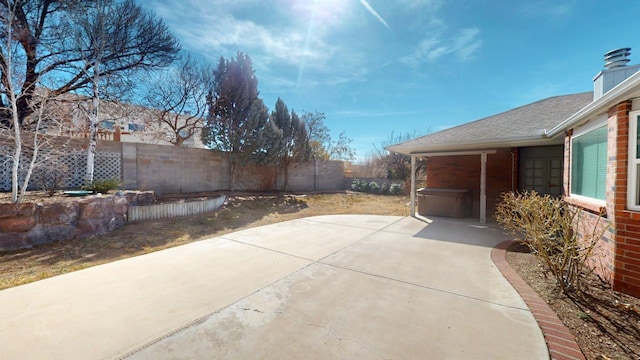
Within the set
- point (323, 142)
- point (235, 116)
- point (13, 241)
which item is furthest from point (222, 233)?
point (323, 142)

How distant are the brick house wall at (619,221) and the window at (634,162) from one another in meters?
0.04

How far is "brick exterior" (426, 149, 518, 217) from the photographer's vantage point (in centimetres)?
872

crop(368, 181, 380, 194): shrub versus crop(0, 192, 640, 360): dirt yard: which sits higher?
crop(368, 181, 380, 194): shrub

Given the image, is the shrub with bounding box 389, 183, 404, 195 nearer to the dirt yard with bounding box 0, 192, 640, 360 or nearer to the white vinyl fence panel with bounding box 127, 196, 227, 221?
the dirt yard with bounding box 0, 192, 640, 360

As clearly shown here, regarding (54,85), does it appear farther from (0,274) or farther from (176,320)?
(176,320)

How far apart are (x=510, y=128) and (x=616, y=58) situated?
2.26 meters

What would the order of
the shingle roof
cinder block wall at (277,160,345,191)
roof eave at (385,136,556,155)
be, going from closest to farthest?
roof eave at (385,136,556,155) < the shingle roof < cinder block wall at (277,160,345,191)

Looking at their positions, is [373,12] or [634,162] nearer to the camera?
[634,162]

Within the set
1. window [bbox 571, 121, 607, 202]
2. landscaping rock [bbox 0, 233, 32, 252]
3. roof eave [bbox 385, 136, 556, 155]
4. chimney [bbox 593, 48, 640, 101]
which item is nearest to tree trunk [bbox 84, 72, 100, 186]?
landscaping rock [bbox 0, 233, 32, 252]

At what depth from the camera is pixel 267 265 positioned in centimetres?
393

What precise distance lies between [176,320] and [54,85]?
39.6 feet

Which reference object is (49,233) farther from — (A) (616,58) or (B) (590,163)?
(A) (616,58)

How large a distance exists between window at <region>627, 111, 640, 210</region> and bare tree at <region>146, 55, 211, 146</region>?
1488 centimetres

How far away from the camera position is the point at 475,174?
9.25 meters
